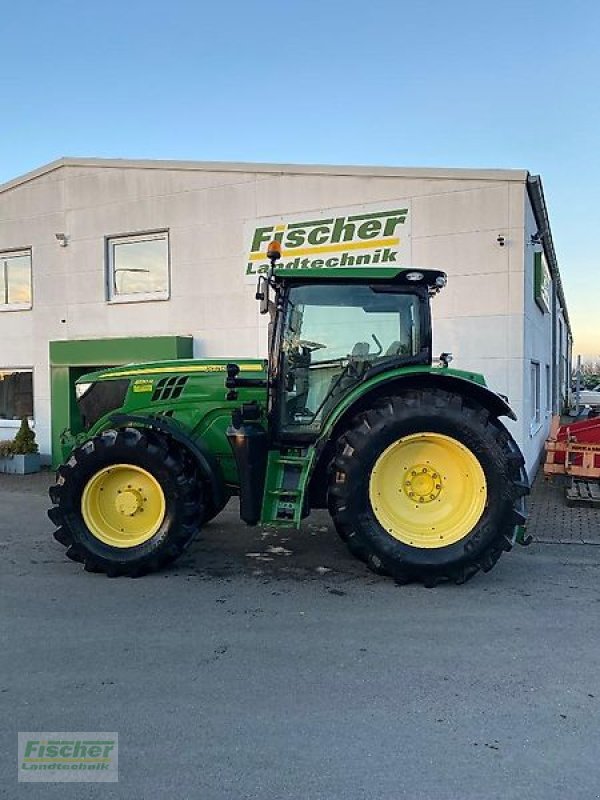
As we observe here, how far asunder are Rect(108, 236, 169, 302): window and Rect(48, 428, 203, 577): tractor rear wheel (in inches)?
232

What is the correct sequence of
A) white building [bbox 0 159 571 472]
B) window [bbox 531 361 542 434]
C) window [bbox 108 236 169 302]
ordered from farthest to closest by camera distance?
window [bbox 108 236 169 302] < window [bbox 531 361 542 434] < white building [bbox 0 159 571 472]

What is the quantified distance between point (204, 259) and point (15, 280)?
4431 millimetres

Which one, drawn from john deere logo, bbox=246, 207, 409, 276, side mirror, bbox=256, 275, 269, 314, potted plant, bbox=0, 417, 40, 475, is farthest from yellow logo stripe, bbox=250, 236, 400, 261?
potted plant, bbox=0, 417, 40, 475

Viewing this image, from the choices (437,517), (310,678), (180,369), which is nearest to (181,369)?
(180,369)

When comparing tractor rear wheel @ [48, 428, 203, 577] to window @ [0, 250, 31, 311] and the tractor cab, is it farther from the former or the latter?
window @ [0, 250, 31, 311]

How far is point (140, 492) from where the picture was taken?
5602 millimetres

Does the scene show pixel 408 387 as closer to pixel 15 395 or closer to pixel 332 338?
pixel 332 338

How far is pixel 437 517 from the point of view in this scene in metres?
5.29

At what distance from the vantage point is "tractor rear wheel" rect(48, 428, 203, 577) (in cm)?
537


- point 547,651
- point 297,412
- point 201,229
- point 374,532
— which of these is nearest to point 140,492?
point 297,412

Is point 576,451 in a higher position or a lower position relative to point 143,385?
lower

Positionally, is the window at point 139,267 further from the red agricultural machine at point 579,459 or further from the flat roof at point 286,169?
the red agricultural machine at point 579,459

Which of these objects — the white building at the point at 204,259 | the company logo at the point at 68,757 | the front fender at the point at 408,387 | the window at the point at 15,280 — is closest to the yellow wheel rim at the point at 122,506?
the front fender at the point at 408,387

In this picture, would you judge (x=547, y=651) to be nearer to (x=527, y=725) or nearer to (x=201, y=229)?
(x=527, y=725)
